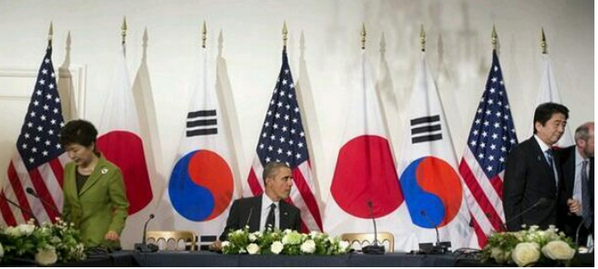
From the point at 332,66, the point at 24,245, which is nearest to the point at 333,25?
the point at 332,66

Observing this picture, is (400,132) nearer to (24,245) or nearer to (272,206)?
(272,206)

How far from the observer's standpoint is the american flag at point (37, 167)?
654 cm

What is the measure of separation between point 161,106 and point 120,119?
0.37 m

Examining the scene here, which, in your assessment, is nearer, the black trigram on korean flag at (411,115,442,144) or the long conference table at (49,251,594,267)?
the long conference table at (49,251,594,267)

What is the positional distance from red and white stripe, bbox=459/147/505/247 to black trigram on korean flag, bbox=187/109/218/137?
6.50ft

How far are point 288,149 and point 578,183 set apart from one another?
2318 millimetres

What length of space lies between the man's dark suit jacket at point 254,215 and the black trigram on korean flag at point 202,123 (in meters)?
1.11

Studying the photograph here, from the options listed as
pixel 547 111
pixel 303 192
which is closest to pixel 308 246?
pixel 547 111

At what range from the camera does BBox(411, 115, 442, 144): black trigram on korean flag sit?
6.93 metres

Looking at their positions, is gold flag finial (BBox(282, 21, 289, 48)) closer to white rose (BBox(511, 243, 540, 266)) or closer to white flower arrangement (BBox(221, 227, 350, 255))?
white flower arrangement (BBox(221, 227, 350, 255))

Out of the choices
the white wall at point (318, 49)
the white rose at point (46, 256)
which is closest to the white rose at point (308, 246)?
the white rose at point (46, 256)

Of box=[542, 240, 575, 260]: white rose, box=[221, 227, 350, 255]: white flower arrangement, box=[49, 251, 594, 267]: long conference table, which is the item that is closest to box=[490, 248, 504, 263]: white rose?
box=[542, 240, 575, 260]: white rose

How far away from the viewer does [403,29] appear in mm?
7176

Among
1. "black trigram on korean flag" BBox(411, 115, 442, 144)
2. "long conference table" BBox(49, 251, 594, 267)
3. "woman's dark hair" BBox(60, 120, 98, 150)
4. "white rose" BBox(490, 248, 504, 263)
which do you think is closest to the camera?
"white rose" BBox(490, 248, 504, 263)
